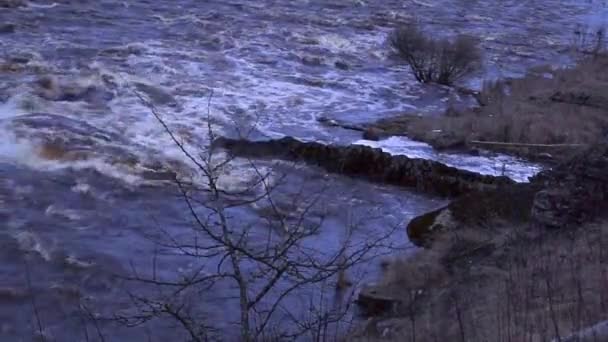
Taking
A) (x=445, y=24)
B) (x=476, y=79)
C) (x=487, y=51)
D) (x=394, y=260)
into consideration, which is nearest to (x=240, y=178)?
(x=394, y=260)

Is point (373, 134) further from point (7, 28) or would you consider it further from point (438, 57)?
point (7, 28)

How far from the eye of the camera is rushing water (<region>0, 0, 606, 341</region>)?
12.7 metres

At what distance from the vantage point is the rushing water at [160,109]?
12.7m

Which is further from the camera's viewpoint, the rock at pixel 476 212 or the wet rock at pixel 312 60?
the wet rock at pixel 312 60

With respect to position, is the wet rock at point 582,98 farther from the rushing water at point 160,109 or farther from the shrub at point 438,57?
the shrub at point 438,57

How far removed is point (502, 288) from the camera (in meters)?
10.3

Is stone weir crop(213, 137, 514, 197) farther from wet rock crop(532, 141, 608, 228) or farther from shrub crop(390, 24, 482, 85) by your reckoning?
shrub crop(390, 24, 482, 85)

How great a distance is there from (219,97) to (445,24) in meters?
12.8

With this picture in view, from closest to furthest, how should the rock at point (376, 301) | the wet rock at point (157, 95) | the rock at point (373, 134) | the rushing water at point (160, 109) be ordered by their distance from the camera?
the rock at point (376, 301) < the rushing water at point (160, 109) < the rock at point (373, 134) < the wet rock at point (157, 95)

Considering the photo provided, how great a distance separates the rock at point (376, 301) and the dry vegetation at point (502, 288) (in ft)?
0.46

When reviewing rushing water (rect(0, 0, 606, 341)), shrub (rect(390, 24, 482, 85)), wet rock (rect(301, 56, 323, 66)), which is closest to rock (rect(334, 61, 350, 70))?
rushing water (rect(0, 0, 606, 341))

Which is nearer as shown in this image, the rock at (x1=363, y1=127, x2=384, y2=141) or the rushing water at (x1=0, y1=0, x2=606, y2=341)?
the rushing water at (x1=0, y1=0, x2=606, y2=341)

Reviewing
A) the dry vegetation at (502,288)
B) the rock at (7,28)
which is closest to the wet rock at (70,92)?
the rock at (7,28)

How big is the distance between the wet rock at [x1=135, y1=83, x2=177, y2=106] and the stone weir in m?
3.01
